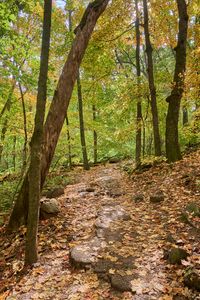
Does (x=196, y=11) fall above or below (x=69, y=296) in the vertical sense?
above

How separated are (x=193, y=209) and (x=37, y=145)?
10.9 feet

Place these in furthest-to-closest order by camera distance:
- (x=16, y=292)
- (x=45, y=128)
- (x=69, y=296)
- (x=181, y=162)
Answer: (x=181, y=162), (x=45, y=128), (x=16, y=292), (x=69, y=296)

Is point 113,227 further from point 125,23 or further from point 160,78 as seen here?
point 125,23

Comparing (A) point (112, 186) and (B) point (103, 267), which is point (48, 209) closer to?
(B) point (103, 267)

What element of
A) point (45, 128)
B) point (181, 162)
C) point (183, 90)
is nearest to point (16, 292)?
point (45, 128)

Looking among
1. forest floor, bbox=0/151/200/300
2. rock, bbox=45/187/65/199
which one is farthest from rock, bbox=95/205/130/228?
rock, bbox=45/187/65/199

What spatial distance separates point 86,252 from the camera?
196 inches

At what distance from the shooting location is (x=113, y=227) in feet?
19.7

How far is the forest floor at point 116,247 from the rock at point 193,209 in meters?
0.09

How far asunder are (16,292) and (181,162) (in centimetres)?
667

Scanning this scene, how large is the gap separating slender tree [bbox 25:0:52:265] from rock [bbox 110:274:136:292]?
153 centimetres

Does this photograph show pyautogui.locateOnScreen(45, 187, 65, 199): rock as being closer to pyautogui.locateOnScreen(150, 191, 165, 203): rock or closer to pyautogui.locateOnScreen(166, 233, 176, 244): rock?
pyautogui.locateOnScreen(150, 191, 165, 203): rock

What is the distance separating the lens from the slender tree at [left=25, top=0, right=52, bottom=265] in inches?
183

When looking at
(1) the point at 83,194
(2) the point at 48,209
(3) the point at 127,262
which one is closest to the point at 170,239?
(3) the point at 127,262
